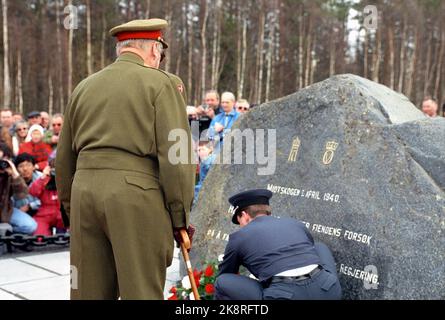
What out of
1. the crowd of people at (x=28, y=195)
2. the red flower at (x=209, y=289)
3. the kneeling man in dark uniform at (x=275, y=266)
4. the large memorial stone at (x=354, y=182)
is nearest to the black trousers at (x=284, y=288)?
the kneeling man in dark uniform at (x=275, y=266)

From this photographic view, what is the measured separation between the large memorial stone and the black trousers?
0.43 meters

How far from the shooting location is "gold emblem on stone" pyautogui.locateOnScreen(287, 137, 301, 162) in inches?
185

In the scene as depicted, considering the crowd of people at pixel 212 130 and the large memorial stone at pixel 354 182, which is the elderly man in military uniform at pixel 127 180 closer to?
the large memorial stone at pixel 354 182

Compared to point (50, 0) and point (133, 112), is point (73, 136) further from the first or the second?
point (50, 0)

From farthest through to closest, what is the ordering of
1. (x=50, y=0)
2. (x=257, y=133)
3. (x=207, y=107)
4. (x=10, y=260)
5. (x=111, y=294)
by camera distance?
1. (x=50, y=0)
2. (x=207, y=107)
3. (x=10, y=260)
4. (x=257, y=133)
5. (x=111, y=294)

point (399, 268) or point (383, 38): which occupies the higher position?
point (383, 38)

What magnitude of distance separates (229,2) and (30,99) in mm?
12862

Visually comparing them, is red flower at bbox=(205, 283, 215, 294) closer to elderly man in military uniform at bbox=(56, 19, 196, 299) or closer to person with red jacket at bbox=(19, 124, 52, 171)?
elderly man in military uniform at bbox=(56, 19, 196, 299)

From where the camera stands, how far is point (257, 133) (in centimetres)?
504

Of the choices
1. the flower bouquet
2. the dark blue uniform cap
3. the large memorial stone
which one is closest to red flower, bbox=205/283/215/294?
the flower bouquet

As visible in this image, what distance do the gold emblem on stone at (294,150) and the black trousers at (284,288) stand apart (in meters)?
1.14

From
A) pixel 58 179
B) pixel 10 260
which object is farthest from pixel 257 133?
pixel 10 260

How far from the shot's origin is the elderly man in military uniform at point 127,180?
266 centimetres
